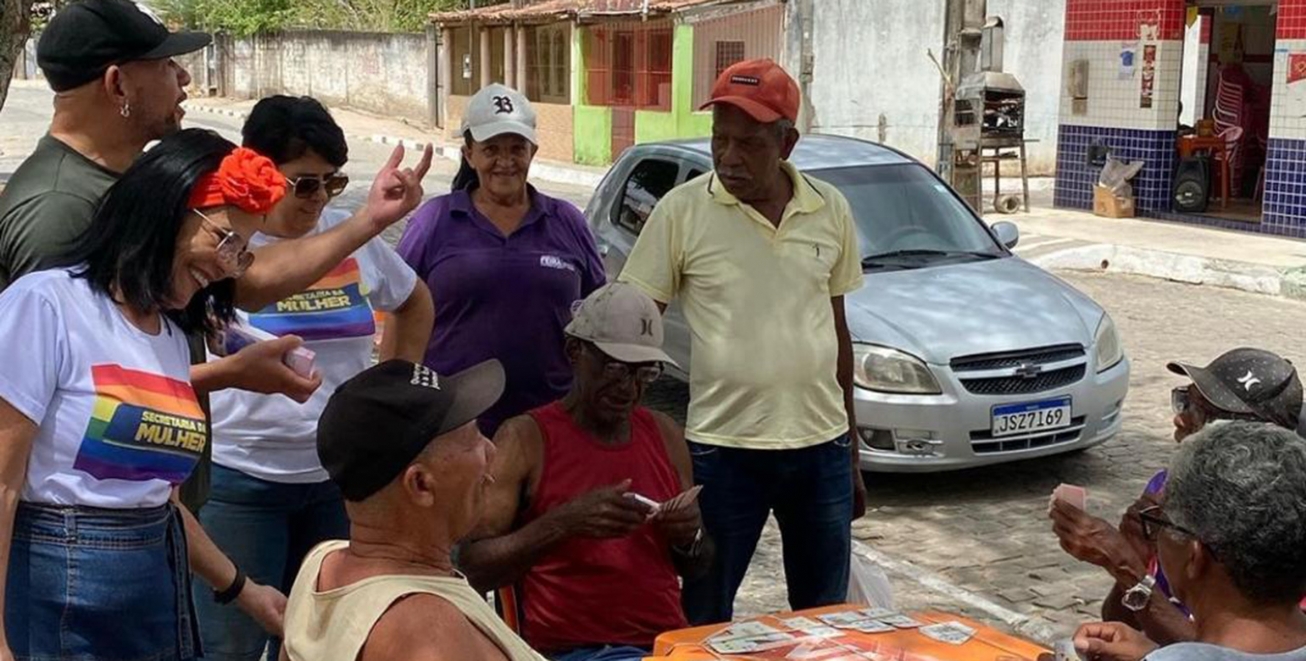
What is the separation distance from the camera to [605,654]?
11.2ft

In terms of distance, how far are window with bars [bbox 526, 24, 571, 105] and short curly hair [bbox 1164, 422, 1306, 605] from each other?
2486 centimetres

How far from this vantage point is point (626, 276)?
4086mm

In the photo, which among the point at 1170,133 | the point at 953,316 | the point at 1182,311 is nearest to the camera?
the point at 953,316

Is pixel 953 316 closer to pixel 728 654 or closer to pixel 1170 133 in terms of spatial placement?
pixel 728 654

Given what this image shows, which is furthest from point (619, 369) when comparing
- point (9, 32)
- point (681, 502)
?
point (9, 32)

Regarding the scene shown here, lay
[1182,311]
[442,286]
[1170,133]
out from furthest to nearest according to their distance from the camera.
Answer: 1. [1170,133]
2. [1182,311]
3. [442,286]

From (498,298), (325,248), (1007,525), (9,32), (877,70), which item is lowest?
(1007,525)

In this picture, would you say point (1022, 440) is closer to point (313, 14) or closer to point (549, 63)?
point (549, 63)

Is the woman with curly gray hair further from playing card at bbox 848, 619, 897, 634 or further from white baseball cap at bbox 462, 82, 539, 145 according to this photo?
white baseball cap at bbox 462, 82, 539, 145

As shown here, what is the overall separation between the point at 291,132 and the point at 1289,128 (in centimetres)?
1350

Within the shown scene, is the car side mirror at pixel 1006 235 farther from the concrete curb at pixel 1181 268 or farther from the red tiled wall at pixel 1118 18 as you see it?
the red tiled wall at pixel 1118 18

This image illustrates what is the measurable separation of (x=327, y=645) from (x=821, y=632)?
1.24 meters

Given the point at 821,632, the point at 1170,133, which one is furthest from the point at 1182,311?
the point at 821,632

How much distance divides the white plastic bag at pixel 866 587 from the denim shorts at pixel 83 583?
218cm
